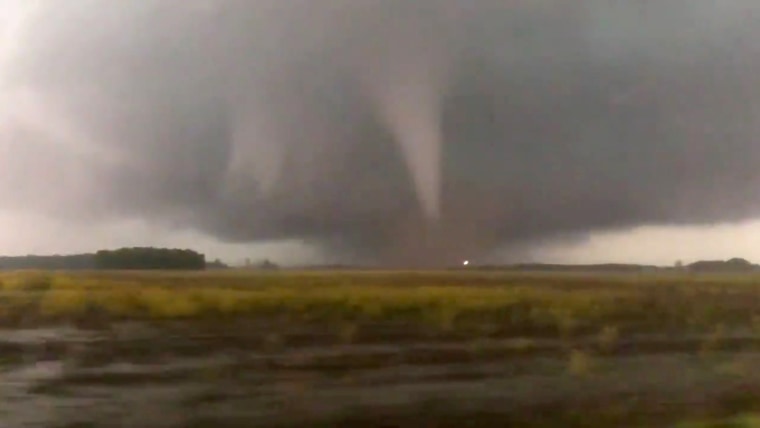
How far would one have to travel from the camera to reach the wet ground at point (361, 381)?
14039mm

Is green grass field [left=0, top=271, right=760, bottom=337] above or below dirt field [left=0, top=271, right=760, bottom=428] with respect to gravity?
above

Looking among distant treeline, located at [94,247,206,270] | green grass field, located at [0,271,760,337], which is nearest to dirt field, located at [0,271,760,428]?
green grass field, located at [0,271,760,337]

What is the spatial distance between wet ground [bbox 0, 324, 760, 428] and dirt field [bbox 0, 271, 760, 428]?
0.20ft

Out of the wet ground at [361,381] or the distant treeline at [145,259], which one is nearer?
the wet ground at [361,381]

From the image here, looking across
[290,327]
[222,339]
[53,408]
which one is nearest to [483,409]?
[53,408]

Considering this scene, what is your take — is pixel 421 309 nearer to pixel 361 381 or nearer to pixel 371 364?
pixel 371 364

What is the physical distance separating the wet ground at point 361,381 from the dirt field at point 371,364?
0.06 metres

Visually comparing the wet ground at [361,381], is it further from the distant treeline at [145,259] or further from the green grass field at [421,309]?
the distant treeline at [145,259]

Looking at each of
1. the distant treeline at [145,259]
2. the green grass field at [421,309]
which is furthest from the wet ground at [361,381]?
the distant treeline at [145,259]

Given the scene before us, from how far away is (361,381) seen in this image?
17.3m

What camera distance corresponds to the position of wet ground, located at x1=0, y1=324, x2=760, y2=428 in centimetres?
1404

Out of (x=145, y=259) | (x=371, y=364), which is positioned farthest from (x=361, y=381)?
(x=145, y=259)

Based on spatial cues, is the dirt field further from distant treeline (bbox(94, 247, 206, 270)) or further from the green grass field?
distant treeline (bbox(94, 247, 206, 270))

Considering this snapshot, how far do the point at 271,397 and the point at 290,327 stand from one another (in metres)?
11.5
